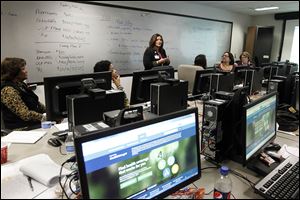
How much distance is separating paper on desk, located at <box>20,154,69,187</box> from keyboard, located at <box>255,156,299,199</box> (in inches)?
35.4

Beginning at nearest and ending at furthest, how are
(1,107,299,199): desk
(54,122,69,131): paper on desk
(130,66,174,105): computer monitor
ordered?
(1,107,299,199): desk → (54,122,69,131): paper on desk → (130,66,174,105): computer monitor

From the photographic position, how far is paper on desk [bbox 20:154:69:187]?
3.67 feet

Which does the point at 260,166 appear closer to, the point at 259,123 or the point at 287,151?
the point at 259,123

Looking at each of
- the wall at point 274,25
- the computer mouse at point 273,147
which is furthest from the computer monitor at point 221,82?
the wall at point 274,25

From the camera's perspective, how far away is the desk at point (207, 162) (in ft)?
3.67

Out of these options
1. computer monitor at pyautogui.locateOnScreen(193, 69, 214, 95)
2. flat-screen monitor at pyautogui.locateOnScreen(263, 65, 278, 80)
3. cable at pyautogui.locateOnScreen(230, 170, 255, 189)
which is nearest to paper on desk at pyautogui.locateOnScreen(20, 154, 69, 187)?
cable at pyautogui.locateOnScreen(230, 170, 255, 189)

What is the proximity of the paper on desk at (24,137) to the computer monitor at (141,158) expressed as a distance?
3.36 ft

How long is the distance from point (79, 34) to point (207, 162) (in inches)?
116

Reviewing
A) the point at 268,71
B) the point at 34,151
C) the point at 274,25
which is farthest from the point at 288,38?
the point at 34,151

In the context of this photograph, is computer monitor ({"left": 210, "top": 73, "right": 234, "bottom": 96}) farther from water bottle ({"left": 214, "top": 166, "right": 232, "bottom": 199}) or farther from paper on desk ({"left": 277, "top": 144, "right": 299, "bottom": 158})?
water bottle ({"left": 214, "top": 166, "right": 232, "bottom": 199})

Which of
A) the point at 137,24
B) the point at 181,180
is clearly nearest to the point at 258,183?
the point at 181,180

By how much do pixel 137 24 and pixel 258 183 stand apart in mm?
3769

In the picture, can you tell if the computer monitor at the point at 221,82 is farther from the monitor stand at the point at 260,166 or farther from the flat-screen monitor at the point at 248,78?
the monitor stand at the point at 260,166

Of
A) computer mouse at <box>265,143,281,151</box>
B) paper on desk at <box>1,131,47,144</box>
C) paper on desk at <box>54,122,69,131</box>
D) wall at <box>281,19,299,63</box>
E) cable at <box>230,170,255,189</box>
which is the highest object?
wall at <box>281,19,299,63</box>
